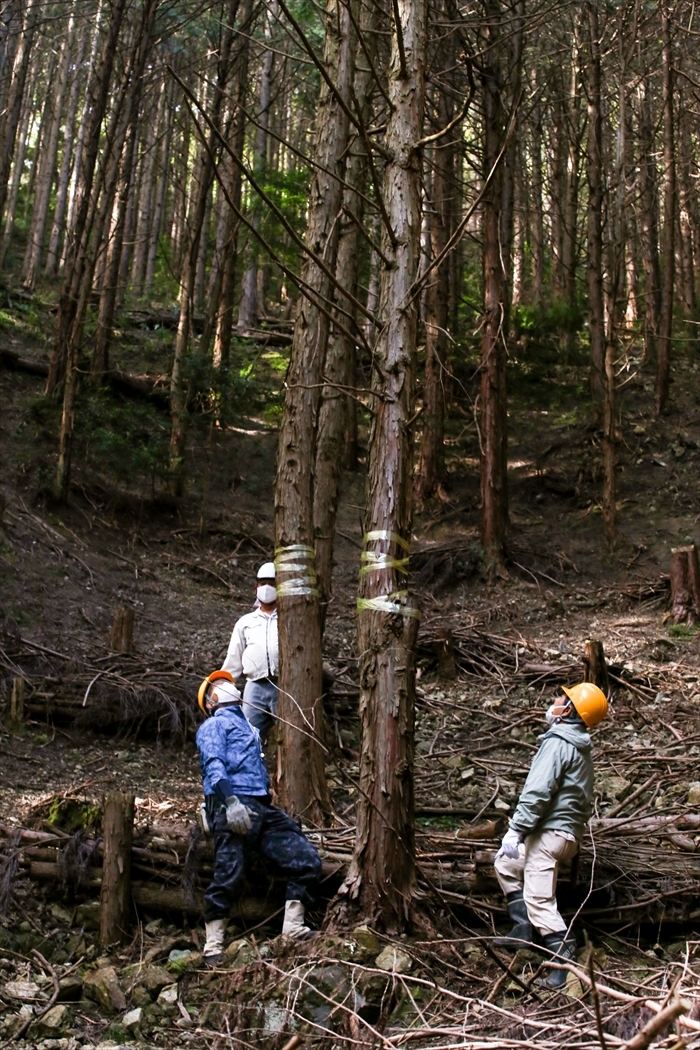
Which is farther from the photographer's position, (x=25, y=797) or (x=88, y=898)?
(x=25, y=797)

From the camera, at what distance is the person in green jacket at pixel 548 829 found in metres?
5.14

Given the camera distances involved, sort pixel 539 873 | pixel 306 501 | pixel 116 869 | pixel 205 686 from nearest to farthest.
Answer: pixel 539 873, pixel 116 869, pixel 205 686, pixel 306 501

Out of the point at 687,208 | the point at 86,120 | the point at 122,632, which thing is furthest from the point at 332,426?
the point at 687,208

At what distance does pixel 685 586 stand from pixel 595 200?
764 centimetres

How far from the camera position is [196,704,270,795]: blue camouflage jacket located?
561cm

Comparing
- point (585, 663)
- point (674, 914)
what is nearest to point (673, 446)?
point (585, 663)

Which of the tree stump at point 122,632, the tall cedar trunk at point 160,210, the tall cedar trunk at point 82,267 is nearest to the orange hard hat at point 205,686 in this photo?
the tree stump at point 122,632

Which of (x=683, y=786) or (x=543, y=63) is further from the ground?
(x=543, y=63)

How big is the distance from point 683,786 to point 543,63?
75.3ft

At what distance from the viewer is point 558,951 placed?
4.92m

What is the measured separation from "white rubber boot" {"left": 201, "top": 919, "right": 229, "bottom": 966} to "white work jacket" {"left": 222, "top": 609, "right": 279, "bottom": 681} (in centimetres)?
225

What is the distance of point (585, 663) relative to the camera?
10414 millimetres

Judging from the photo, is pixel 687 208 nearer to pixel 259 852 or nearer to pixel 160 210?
pixel 160 210

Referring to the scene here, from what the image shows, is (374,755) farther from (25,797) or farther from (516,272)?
(516,272)
